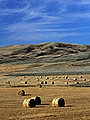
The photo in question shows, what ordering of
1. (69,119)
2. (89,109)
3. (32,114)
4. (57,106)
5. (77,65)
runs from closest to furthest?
1. (69,119)
2. (32,114)
3. (89,109)
4. (57,106)
5. (77,65)

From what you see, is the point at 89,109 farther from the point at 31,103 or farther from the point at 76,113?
the point at 31,103

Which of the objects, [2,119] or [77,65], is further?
[77,65]

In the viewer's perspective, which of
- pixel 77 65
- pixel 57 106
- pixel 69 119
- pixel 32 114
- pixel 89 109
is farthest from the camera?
pixel 77 65

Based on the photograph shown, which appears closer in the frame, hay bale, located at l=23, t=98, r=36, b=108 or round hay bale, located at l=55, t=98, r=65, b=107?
hay bale, located at l=23, t=98, r=36, b=108

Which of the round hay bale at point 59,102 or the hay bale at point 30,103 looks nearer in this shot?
the hay bale at point 30,103

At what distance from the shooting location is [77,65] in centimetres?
11756

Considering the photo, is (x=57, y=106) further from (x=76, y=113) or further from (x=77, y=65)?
(x=77, y=65)

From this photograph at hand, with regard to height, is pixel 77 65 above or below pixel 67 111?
above

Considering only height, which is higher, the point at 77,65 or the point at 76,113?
the point at 77,65

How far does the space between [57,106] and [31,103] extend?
2.01m

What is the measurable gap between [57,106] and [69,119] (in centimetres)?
564

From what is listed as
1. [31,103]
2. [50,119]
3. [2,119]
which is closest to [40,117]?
[50,119]

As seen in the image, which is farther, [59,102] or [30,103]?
[59,102]

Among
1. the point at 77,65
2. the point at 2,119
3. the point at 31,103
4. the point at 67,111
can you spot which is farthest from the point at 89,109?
the point at 77,65
